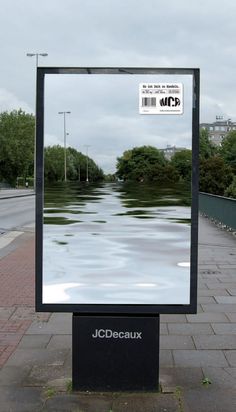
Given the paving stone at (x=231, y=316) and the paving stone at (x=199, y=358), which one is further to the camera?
the paving stone at (x=231, y=316)

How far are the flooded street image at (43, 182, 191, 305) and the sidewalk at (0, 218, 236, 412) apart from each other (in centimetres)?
67

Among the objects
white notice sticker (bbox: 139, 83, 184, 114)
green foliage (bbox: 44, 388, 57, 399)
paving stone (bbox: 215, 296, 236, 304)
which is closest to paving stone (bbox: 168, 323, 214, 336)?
paving stone (bbox: 215, 296, 236, 304)

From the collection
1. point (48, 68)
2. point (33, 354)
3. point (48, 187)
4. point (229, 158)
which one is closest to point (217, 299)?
point (33, 354)

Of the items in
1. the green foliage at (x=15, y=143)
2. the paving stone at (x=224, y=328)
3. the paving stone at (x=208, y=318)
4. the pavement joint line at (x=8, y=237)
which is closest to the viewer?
the paving stone at (x=224, y=328)

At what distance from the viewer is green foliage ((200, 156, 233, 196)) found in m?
40.7

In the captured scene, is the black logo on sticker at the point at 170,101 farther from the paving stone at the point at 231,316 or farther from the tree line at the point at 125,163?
the paving stone at the point at 231,316

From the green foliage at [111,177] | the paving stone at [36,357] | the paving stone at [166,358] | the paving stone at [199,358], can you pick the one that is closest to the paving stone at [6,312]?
the paving stone at [36,357]

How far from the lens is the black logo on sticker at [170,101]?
355 centimetres

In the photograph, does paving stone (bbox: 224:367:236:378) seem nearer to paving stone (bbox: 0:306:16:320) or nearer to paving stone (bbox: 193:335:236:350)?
paving stone (bbox: 193:335:236:350)

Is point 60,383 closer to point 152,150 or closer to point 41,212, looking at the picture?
point 41,212

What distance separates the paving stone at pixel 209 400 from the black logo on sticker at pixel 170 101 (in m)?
2.02

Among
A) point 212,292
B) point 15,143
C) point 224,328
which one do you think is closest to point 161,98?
point 224,328

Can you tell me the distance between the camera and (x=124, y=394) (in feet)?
12.1

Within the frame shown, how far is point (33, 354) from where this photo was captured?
4.53m
